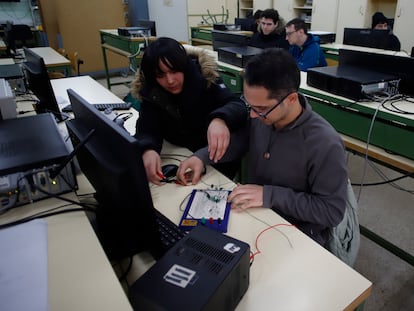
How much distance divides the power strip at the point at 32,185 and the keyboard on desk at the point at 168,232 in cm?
31

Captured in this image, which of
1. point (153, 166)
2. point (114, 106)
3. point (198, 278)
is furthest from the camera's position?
point (114, 106)

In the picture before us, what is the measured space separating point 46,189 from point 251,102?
0.67 metres

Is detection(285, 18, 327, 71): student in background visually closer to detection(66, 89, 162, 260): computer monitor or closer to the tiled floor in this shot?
the tiled floor

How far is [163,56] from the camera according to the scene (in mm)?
1278

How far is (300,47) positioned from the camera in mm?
3455

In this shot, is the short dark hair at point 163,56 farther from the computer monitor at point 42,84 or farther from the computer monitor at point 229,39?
the computer monitor at point 229,39

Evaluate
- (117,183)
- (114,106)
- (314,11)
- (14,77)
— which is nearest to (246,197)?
(117,183)

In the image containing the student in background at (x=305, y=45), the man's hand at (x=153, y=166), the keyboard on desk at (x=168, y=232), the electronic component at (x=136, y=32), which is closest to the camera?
the keyboard on desk at (x=168, y=232)

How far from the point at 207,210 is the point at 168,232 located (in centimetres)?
17

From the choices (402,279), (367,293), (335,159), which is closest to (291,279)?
(367,293)

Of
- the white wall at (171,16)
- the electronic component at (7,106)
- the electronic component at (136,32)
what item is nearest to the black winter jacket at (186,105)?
the electronic component at (7,106)

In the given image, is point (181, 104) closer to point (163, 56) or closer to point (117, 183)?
point (163, 56)

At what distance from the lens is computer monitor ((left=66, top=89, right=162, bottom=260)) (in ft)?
1.93

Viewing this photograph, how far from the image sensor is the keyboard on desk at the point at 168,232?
84cm
